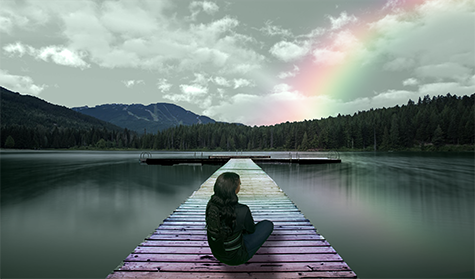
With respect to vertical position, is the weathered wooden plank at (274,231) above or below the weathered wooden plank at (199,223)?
above

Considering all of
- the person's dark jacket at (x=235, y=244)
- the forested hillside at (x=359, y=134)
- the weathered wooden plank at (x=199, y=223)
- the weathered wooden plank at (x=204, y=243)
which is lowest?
the weathered wooden plank at (x=199, y=223)

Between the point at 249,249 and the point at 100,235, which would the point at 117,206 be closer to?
the point at 100,235

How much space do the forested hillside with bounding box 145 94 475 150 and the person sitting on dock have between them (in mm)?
123699

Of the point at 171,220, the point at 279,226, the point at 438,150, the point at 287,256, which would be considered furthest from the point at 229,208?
the point at 438,150

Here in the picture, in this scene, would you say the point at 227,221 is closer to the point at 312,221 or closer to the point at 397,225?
the point at 312,221

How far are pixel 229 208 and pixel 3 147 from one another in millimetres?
191502

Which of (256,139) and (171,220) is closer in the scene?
(171,220)

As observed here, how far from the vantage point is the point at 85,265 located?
7234 mm

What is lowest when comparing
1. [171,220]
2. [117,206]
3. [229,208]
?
[117,206]

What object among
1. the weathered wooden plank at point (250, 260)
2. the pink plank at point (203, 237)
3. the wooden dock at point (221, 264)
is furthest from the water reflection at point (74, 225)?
the weathered wooden plank at point (250, 260)

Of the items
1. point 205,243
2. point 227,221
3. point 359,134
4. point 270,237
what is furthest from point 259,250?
point 359,134

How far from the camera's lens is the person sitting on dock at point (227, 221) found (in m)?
3.76

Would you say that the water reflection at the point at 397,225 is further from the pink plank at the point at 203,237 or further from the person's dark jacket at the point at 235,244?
the person's dark jacket at the point at 235,244

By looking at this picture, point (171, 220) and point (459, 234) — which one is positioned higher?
point (171, 220)
